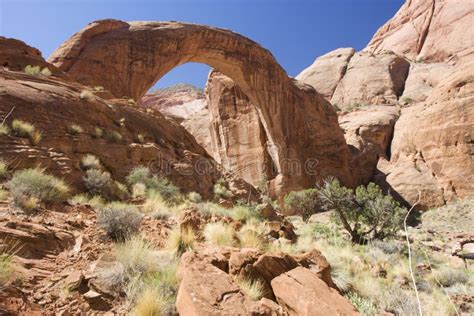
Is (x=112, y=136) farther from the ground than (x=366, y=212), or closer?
farther from the ground

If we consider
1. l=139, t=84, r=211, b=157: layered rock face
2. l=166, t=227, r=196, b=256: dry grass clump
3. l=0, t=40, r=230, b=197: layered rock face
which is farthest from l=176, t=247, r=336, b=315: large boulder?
l=139, t=84, r=211, b=157: layered rock face

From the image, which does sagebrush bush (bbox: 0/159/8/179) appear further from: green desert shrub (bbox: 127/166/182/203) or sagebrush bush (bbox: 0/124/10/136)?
green desert shrub (bbox: 127/166/182/203)

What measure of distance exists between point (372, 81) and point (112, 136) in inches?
1384

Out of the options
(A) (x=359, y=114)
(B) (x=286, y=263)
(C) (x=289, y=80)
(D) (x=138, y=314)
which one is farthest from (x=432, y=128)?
(D) (x=138, y=314)

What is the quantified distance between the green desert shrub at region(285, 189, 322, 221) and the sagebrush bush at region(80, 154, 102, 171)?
15.4m

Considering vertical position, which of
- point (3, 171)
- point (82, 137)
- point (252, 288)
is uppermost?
point (82, 137)

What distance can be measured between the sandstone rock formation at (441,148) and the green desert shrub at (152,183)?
17807 millimetres

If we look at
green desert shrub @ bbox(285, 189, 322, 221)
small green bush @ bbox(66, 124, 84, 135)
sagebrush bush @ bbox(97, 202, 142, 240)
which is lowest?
green desert shrub @ bbox(285, 189, 322, 221)

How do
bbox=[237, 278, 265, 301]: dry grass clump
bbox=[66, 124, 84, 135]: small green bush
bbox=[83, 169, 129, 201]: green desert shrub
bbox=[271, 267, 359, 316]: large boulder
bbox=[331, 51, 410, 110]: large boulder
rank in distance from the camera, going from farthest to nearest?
bbox=[331, 51, 410, 110]: large boulder → bbox=[66, 124, 84, 135]: small green bush → bbox=[83, 169, 129, 201]: green desert shrub → bbox=[237, 278, 265, 301]: dry grass clump → bbox=[271, 267, 359, 316]: large boulder

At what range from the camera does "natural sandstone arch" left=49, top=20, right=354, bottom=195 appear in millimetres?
17969

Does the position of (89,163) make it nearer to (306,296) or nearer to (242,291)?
(242,291)

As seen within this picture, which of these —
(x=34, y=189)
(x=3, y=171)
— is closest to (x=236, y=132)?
(x=3, y=171)

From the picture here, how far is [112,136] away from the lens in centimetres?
873

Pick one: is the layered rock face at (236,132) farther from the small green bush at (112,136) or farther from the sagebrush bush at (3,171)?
the sagebrush bush at (3,171)
